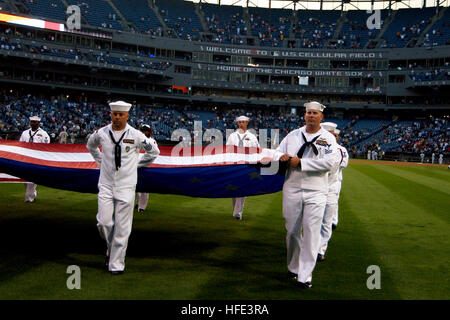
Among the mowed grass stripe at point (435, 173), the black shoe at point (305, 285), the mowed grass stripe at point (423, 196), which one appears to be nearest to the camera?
the black shoe at point (305, 285)

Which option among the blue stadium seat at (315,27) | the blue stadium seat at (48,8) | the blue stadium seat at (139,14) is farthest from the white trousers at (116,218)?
the blue stadium seat at (315,27)

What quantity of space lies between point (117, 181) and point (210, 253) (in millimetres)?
2155

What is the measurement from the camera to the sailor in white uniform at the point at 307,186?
5512 millimetres

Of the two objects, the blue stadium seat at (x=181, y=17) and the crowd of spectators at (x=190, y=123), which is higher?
the blue stadium seat at (x=181, y=17)

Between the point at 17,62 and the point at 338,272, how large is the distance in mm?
52598

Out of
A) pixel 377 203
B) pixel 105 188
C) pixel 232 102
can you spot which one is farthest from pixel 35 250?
pixel 232 102

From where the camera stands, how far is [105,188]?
6000mm

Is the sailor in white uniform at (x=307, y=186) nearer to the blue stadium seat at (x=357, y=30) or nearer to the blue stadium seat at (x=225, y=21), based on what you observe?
the blue stadium seat at (x=225, y=21)

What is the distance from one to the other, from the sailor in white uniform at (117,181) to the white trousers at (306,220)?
2153 mm

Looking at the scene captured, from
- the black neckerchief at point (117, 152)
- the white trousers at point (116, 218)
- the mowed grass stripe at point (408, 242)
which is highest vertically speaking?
the black neckerchief at point (117, 152)

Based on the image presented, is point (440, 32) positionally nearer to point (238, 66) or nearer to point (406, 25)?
point (406, 25)

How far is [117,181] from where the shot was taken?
5996mm

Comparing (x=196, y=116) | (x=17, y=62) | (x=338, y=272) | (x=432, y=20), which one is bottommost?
(x=338, y=272)
